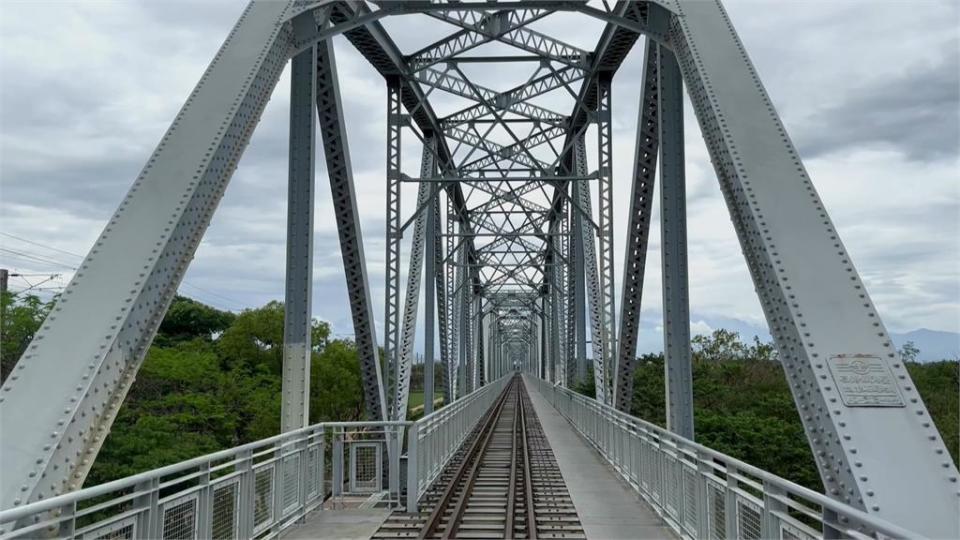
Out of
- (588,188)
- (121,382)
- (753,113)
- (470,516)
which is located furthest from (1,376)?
(753,113)

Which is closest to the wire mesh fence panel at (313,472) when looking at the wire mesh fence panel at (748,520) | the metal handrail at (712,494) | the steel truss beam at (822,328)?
the metal handrail at (712,494)

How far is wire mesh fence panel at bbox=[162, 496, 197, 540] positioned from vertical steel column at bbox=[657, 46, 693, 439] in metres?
5.61

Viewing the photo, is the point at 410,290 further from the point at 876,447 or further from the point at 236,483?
the point at 876,447

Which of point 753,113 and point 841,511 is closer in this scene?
point 841,511

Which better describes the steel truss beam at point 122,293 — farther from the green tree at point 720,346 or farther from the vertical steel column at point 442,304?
the green tree at point 720,346

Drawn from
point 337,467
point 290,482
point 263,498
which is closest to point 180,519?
point 263,498

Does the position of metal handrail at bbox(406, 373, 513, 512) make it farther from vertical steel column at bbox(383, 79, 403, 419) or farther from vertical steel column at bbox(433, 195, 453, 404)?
vertical steel column at bbox(433, 195, 453, 404)

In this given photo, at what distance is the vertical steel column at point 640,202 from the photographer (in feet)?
34.5

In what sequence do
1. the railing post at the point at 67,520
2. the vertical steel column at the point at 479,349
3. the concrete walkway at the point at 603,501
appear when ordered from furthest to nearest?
the vertical steel column at the point at 479,349
the concrete walkway at the point at 603,501
the railing post at the point at 67,520

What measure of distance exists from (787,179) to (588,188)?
1649 cm

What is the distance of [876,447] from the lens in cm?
418

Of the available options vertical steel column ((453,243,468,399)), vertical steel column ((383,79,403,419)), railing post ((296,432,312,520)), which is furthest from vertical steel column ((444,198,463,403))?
railing post ((296,432,312,520))

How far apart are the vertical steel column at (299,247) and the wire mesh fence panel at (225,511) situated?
233cm

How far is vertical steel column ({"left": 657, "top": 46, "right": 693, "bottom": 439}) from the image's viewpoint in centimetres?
910
